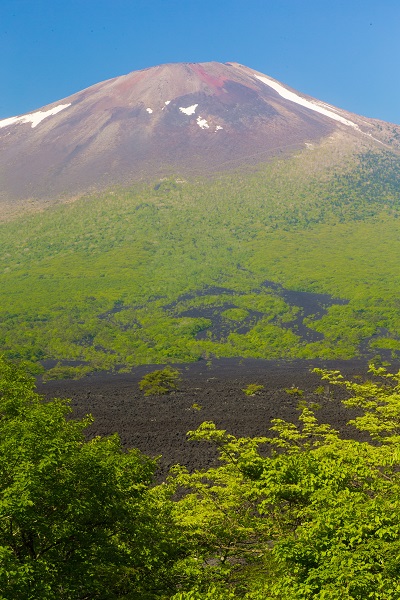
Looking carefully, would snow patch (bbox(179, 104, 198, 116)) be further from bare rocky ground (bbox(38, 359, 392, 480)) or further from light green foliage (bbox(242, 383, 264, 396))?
light green foliage (bbox(242, 383, 264, 396))

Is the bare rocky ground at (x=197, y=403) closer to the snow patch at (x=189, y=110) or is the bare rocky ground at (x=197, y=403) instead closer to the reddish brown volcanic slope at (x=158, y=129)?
the reddish brown volcanic slope at (x=158, y=129)

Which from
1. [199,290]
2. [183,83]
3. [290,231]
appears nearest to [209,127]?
[183,83]

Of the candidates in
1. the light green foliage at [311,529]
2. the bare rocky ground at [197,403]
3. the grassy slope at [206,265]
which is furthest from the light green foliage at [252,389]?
the light green foliage at [311,529]

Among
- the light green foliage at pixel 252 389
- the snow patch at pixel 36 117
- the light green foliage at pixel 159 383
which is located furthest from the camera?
the snow patch at pixel 36 117

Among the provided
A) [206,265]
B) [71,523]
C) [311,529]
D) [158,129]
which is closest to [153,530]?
[71,523]

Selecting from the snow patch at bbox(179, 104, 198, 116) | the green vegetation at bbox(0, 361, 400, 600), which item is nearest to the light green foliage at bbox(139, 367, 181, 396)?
the green vegetation at bbox(0, 361, 400, 600)

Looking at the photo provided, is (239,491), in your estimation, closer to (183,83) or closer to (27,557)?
(27,557)
